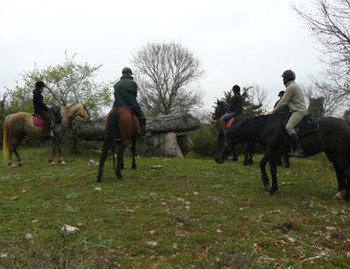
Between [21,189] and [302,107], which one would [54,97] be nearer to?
[21,189]

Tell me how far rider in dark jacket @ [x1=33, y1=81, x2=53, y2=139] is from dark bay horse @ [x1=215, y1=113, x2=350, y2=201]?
7413 mm

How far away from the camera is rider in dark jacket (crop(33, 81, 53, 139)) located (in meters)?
10.4

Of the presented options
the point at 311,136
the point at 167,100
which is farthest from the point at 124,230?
the point at 167,100

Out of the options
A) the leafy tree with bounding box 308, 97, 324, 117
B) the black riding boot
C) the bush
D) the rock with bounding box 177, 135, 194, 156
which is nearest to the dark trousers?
the rock with bounding box 177, 135, 194, 156

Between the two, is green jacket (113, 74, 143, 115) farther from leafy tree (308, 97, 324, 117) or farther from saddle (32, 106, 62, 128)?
leafy tree (308, 97, 324, 117)

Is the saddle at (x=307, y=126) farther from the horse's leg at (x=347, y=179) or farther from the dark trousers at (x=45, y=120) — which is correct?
the dark trousers at (x=45, y=120)

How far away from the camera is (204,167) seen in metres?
9.92

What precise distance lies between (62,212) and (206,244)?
9.54ft

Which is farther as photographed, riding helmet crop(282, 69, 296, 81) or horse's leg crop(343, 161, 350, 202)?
riding helmet crop(282, 69, 296, 81)

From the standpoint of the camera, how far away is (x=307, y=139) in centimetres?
650

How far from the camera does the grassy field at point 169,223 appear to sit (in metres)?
3.33

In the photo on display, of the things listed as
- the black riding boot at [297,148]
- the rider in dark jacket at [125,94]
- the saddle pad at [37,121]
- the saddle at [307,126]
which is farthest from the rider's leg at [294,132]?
the saddle pad at [37,121]

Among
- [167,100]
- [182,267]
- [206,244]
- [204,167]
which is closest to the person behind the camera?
[182,267]

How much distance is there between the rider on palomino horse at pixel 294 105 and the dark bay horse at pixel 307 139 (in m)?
0.19
